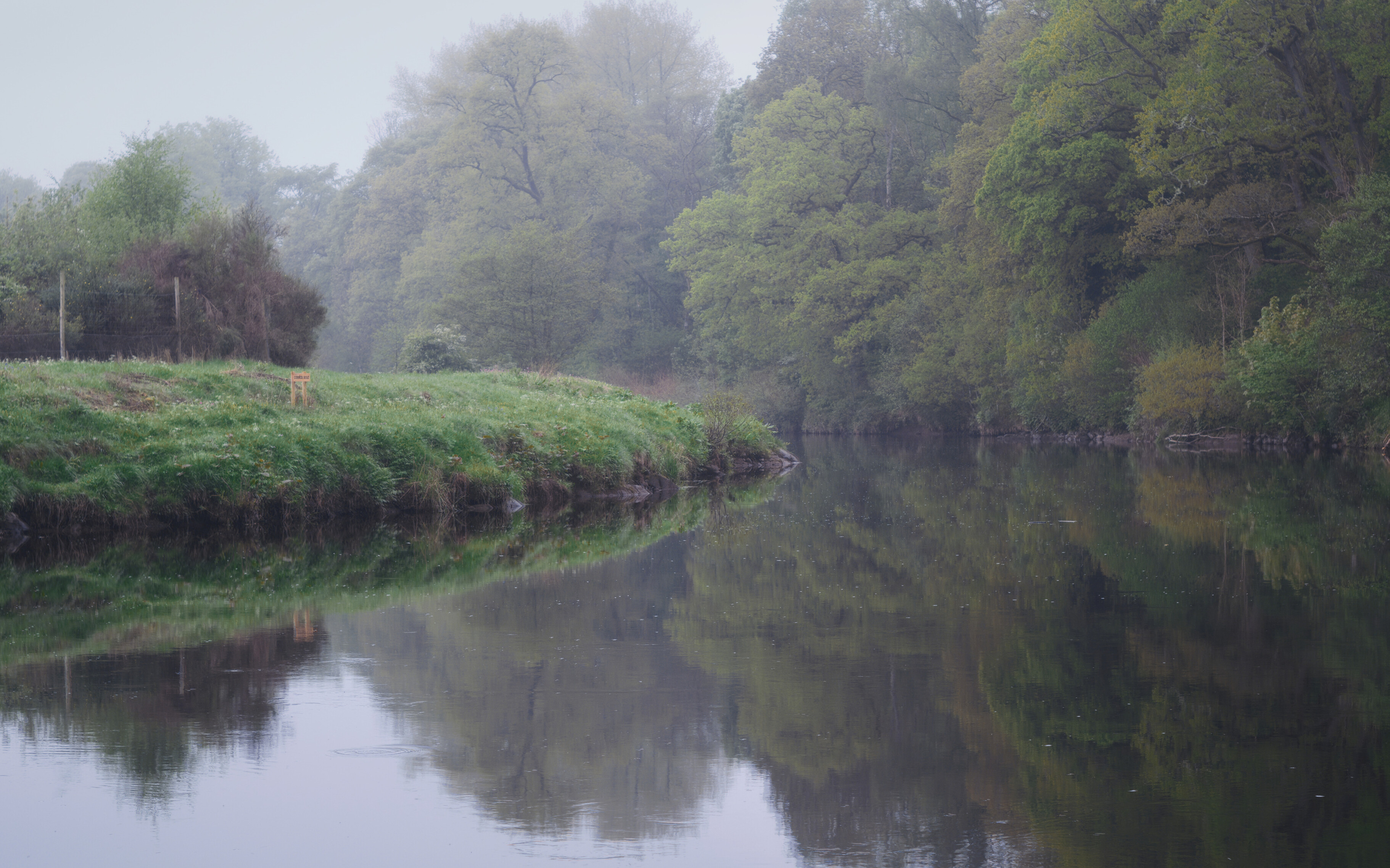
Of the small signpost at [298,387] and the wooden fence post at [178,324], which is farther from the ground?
the wooden fence post at [178,324]

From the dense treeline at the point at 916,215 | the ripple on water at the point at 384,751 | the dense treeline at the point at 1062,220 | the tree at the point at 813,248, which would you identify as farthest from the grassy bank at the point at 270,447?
the tree at the point at 813,248

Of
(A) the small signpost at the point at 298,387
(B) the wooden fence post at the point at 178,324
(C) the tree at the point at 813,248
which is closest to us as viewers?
(A) the small signpost at the point at 298,387

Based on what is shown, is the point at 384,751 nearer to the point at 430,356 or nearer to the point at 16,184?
the point at 430,356

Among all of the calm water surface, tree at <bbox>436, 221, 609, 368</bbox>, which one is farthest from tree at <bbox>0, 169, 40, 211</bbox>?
the calm water surface

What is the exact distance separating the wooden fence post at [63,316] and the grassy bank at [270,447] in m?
3.09

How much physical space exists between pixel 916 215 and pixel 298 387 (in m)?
34.1

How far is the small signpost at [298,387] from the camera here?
63.6 feet

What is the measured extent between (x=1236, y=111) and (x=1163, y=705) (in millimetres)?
27826

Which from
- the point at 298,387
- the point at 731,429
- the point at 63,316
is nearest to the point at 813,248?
the point at 731,429

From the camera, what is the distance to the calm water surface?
4762 mm

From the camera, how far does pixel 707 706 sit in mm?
6621

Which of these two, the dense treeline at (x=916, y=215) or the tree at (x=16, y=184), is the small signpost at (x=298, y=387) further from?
the tree at (x=16, y=184)

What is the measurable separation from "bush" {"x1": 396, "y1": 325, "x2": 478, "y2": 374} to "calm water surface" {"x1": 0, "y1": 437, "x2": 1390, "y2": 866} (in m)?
31.4

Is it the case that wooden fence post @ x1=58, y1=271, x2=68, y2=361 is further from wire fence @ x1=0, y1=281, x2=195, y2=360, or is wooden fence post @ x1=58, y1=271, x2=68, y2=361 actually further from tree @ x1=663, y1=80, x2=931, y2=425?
tree @ x1=663, y1=80, x2=931, y2=425
